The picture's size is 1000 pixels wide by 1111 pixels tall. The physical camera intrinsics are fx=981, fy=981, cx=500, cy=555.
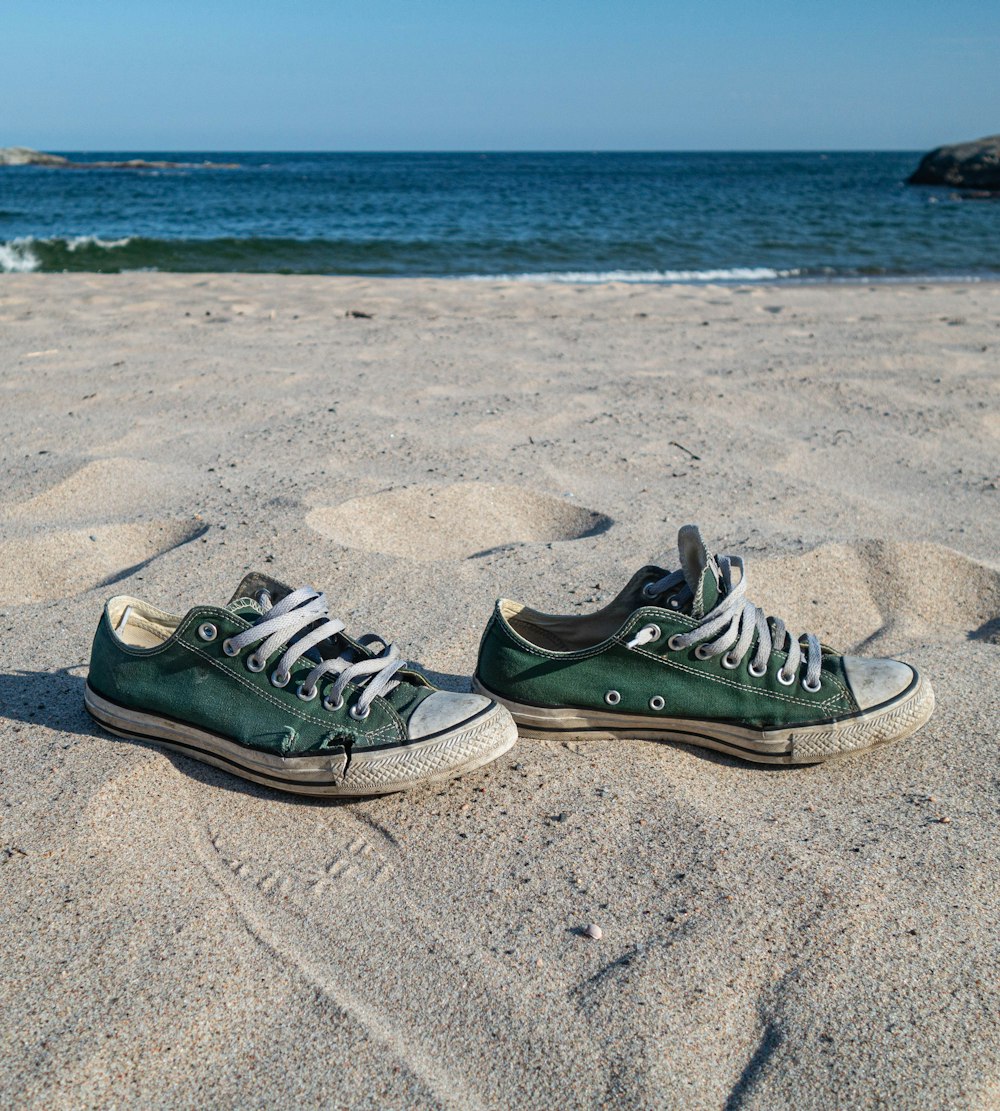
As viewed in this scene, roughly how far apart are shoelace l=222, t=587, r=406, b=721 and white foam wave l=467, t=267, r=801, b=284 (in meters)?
8.30

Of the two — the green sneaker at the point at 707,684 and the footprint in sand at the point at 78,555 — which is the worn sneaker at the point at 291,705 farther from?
the footprint in sand at the point at 78,555

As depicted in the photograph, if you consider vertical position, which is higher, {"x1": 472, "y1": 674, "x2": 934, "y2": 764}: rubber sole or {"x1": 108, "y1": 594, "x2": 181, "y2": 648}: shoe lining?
{"x1": 108, "y1": 594, "x2": 181, "y2": 648}: shoe lining

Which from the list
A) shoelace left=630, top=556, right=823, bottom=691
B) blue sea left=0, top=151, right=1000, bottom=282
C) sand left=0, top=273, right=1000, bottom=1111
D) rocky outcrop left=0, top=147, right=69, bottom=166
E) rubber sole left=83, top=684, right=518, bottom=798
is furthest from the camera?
rocky outcrop left=0, top=147, right=69, bottom=166

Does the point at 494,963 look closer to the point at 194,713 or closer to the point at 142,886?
the point at 142,886

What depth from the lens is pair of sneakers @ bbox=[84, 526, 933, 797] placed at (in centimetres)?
160

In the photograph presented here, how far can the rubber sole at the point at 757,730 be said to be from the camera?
5.63ft

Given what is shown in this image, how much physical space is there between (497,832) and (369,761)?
0.23 m

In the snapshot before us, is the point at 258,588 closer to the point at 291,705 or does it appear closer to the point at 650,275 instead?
the point at 291,705

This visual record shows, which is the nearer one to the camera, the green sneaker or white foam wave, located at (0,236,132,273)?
the green sneaker

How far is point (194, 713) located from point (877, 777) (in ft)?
3.90

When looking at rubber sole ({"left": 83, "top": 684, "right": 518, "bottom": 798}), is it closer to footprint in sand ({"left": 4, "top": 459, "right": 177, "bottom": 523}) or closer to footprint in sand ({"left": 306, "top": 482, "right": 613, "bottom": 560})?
footprint in sand ({"left": 306, "top": 482, "right": 613, "bottom": 560})

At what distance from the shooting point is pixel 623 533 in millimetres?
2703

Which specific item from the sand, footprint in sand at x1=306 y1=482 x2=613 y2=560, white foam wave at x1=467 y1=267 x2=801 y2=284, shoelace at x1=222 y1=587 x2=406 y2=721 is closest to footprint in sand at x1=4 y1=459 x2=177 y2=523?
the sand

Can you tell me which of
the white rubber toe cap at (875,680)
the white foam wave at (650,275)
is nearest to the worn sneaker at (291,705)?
the white rubber toe cap at (875,680)
